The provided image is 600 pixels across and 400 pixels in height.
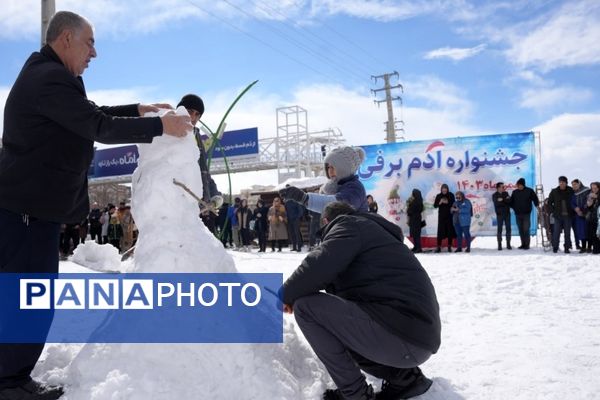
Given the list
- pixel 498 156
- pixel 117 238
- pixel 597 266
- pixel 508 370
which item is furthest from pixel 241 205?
pixel 508 370

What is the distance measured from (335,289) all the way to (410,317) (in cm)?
45

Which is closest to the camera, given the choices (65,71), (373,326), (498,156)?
(65,71)

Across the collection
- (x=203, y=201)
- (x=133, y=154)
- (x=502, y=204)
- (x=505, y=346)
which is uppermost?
(x=133, y=154)

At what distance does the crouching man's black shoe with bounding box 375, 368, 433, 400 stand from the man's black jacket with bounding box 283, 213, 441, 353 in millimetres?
290

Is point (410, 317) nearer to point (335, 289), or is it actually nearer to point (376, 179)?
point (335, 289)

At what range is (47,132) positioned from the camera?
2.09 metres

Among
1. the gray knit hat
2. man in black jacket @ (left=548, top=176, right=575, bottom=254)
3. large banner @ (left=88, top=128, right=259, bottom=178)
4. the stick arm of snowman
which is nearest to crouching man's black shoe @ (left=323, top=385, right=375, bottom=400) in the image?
the stick arm of snowman

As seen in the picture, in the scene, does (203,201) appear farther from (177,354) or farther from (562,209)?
(562,209)

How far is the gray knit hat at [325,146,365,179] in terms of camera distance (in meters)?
3.51

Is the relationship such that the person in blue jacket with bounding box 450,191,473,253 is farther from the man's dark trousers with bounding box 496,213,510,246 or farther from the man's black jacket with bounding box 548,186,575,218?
the man's black jacket with bounding box 548,186,575,218

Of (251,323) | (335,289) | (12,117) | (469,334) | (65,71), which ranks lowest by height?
(469,334)

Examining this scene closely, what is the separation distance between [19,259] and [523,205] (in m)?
9.90

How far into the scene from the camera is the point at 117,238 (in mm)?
12828

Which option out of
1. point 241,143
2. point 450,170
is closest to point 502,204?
point 450,170
